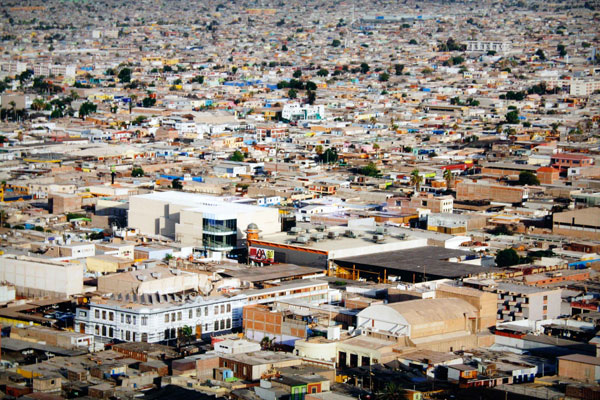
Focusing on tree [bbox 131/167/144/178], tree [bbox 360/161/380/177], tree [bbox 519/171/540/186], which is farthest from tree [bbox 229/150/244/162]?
tree [bbox 519/171/540/186]

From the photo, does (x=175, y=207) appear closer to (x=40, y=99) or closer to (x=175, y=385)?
(x=175, y=385)

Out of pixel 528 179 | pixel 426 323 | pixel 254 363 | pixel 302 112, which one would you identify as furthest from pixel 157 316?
pixel 302 112

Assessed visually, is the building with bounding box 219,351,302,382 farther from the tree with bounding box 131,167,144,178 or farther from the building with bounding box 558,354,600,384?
the tree with bounding box 131,167,144,178

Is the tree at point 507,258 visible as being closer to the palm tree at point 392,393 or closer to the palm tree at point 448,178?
the palm tree at point 392,393

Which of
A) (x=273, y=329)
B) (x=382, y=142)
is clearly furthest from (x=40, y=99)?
(x=273, y=329)

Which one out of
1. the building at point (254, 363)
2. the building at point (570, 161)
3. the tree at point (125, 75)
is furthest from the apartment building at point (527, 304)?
the tree at point (125, 75)

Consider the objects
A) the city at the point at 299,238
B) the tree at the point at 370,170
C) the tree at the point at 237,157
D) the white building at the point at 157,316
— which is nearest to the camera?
the city at the point at 299,238

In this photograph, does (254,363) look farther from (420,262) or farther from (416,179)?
(416,179)
